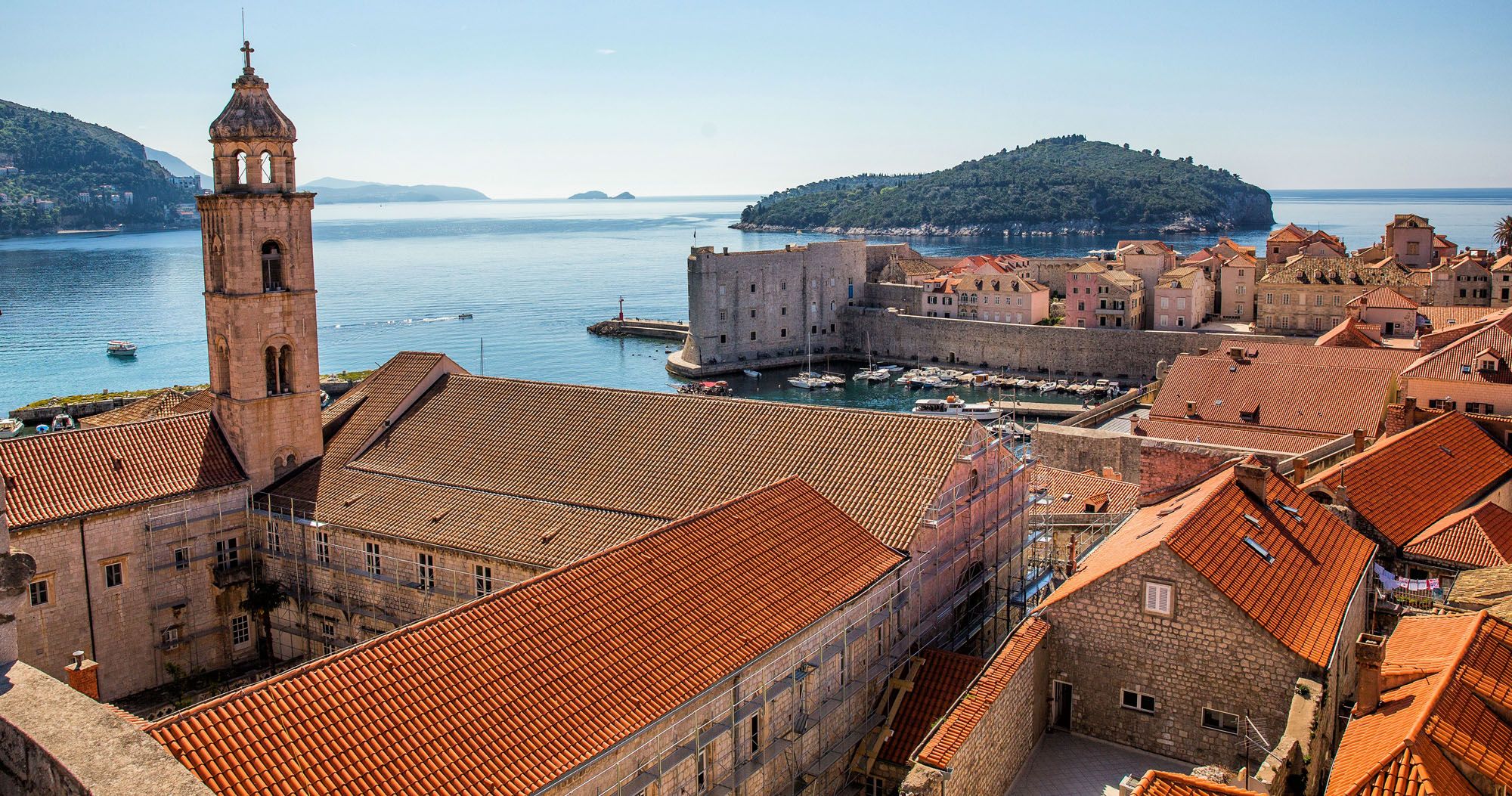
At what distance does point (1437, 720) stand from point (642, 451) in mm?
14421

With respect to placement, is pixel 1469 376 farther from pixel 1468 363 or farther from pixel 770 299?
pixel 770 299

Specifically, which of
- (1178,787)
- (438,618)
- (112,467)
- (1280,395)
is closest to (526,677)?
(438,618)

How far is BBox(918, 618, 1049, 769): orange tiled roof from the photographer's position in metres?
13.9

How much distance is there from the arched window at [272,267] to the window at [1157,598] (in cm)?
1962

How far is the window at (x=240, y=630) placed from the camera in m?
25.4

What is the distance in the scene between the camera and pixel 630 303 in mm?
132875

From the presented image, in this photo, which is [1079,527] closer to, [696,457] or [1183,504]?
[1183,504]

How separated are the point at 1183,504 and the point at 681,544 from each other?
8.67 m

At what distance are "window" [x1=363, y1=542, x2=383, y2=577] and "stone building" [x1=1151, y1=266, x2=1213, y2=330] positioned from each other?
67822 millimetres

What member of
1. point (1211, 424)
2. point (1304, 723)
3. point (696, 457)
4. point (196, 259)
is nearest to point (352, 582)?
point (696, 457)

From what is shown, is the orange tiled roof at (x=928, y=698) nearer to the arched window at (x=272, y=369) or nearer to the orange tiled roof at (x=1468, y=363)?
the arched window at (x=272, y=369)

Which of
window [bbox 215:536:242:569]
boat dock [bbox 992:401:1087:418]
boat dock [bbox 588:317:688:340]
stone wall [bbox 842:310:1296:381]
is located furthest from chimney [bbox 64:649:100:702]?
boat dock [bbox 588:317:688:340]

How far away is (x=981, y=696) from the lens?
15148 millimetres

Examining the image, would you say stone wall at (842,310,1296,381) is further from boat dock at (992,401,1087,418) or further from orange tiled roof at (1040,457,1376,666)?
orange tiled roof at (1040,457,1376,666)
